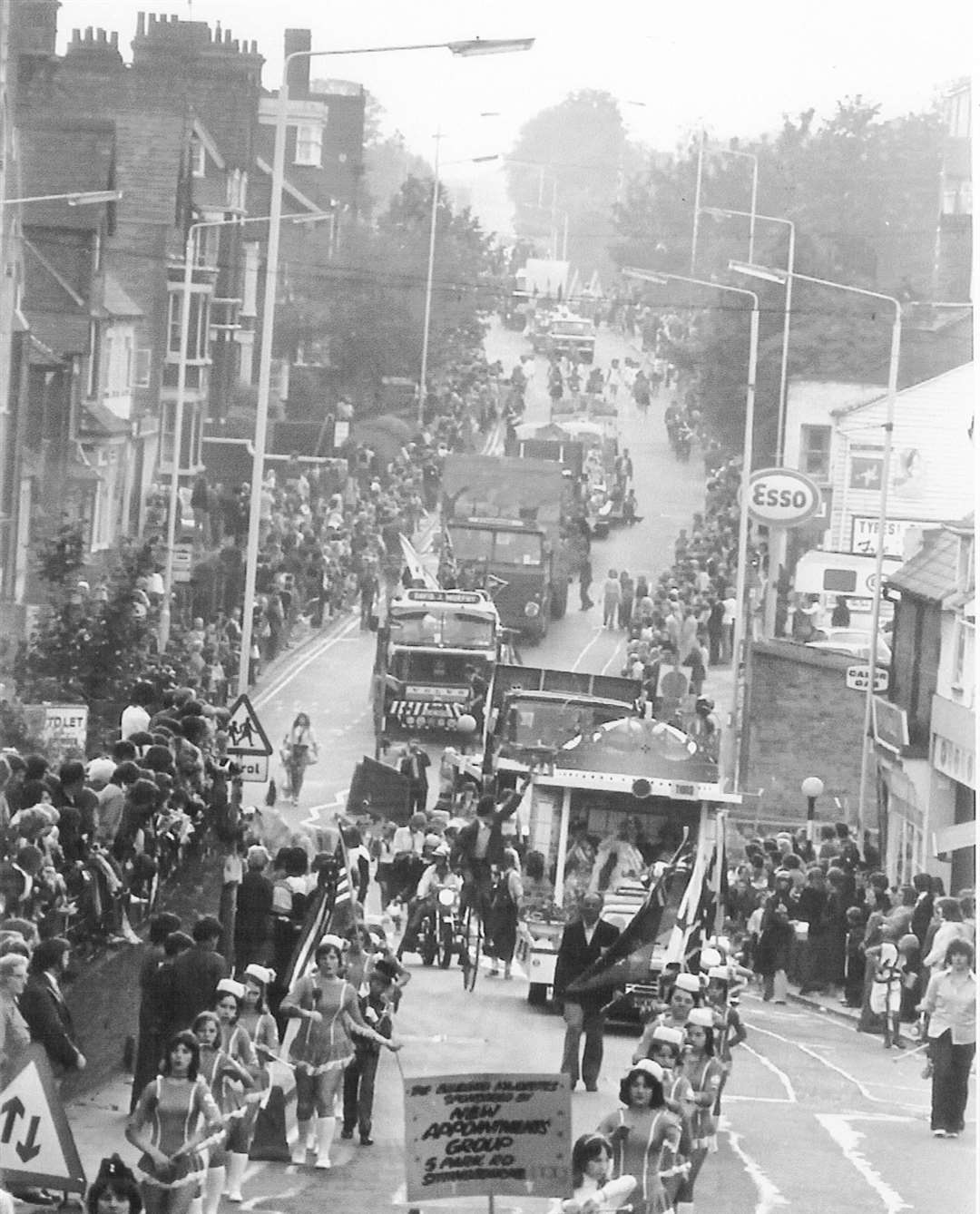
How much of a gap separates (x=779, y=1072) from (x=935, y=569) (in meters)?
8.53

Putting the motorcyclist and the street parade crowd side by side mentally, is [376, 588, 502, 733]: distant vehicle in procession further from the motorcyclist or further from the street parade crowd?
the motorcyclist

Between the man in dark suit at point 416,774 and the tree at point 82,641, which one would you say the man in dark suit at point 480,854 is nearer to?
the man in dark suit at point 416,774

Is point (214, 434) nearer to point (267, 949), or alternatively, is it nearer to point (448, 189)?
point (448, 189)

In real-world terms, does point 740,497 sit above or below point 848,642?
above

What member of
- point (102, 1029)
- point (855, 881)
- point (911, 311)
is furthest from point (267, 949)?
point (911, 311)

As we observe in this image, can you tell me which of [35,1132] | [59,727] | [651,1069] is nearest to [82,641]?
[59,727]

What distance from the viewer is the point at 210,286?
59.9 feet

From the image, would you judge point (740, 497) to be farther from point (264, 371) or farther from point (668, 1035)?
point (668, 1035)

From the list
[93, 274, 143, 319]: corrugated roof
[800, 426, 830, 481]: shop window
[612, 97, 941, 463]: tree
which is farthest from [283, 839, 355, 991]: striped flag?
[612, 97, 941, 463]: tree

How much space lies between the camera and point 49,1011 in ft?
27.7

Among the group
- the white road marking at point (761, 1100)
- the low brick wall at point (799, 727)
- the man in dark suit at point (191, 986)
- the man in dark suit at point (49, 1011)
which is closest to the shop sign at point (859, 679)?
the low brick wall at point (799, 727)

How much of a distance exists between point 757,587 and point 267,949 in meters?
9.04

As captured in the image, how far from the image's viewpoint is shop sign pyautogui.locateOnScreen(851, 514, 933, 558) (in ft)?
58.9

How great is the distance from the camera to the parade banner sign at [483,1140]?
316 inches
